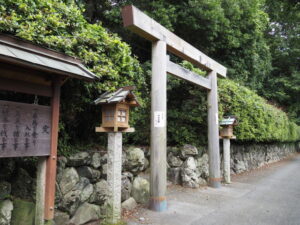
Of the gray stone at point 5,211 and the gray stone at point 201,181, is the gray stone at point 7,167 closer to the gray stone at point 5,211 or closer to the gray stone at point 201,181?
the gray stone at point 5,211

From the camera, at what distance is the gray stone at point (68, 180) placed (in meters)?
3.75

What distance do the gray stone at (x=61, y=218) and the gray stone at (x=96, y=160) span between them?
93cm

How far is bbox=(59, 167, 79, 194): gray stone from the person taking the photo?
147 inches

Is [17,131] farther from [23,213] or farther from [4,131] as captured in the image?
[23,213]

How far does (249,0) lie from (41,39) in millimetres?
11827

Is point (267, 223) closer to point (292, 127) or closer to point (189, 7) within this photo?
point (189, 7)

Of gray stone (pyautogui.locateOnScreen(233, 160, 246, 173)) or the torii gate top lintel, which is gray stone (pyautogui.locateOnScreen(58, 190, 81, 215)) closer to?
the torii gate top lintel

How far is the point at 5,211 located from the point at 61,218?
884mm

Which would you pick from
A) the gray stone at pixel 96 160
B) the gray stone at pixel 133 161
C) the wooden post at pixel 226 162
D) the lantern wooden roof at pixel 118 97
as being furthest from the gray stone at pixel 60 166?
the wooden post at pixel 226 162

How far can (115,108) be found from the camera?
391 cm

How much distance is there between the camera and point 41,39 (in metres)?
3.32

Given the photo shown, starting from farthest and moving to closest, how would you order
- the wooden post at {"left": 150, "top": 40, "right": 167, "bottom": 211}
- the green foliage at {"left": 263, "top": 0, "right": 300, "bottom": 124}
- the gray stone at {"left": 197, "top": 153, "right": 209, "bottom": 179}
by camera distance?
the green foliage at {"left": 263, "top": 0, "right": 300, "bottom": 124} < the gray stone at {"left": 197, "top": 153, "right": 209, "bottom": 179} < the wooden post at {"left": 150, "top": 40, "right": 167, "bottom": 211}

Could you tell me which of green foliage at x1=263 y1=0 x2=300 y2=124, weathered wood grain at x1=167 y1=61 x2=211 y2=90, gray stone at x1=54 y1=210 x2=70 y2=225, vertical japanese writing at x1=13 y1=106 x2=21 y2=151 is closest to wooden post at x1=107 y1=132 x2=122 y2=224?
gray stone at x1=54 y1=210 x2=70 y2=225

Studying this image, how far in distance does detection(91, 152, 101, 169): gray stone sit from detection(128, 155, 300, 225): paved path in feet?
3.89
